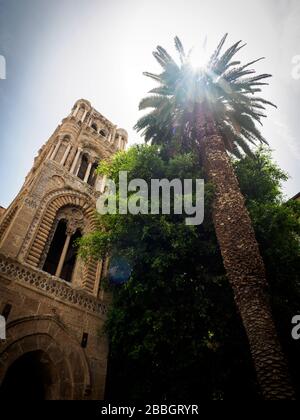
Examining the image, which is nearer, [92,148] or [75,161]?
[75,161]

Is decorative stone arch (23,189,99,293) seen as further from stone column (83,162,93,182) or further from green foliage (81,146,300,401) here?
green foliage (81,146,300,401)

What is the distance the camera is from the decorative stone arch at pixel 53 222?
406 inches

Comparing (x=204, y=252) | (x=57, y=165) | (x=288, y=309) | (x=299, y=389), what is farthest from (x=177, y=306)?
(x=57, y=165)

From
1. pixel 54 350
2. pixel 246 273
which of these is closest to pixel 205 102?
pixel 246 273

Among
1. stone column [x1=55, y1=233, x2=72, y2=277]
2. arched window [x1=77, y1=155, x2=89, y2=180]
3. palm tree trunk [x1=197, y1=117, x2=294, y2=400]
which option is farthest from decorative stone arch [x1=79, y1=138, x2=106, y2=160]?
palm tree trunk [x1=197, y1=117, x2=294, y2=400]

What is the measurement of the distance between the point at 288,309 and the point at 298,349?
3.50ft

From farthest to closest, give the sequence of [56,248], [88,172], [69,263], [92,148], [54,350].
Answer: [92,148] → [88,172] → [56,248] → [69,263] → [54,350]

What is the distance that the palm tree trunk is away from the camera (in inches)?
217

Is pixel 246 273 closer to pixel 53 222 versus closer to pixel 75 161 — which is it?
pixel 53 222

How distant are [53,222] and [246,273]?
7.92m

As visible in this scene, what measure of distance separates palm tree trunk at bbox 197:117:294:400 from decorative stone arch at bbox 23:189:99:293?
5676 millimetres

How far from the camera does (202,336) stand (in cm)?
813

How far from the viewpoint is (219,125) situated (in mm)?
11383

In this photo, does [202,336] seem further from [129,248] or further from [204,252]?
[129,248]
